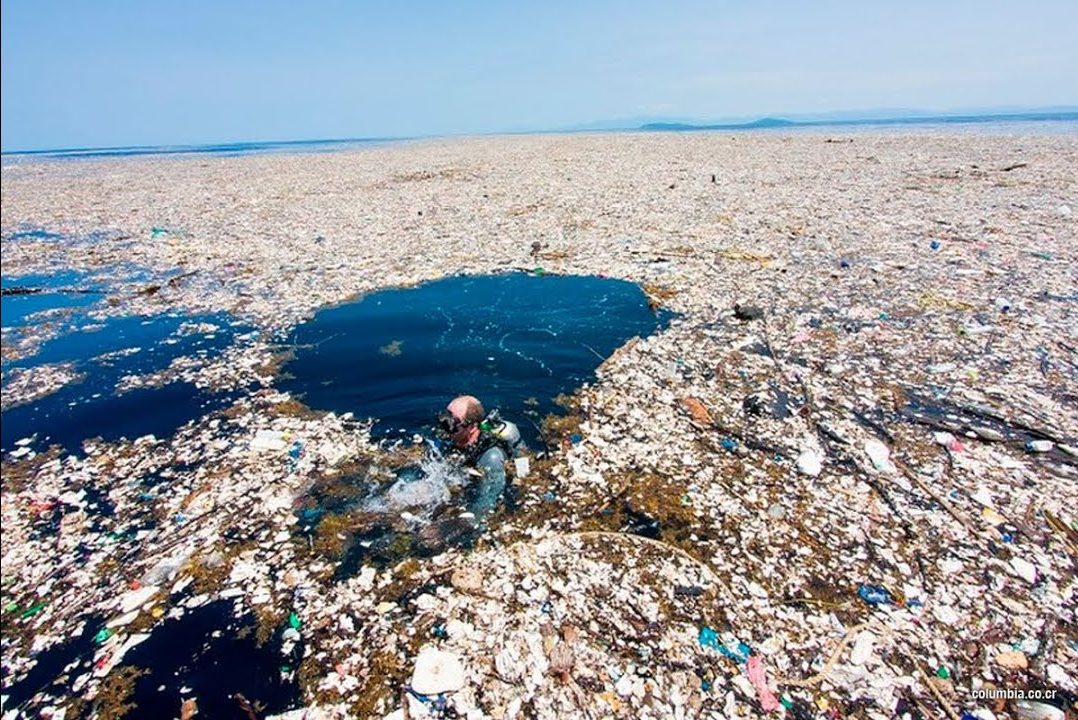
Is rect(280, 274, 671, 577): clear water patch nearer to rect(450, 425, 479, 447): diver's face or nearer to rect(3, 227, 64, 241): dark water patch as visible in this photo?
rect(450, 425, 479, 447): diver's face

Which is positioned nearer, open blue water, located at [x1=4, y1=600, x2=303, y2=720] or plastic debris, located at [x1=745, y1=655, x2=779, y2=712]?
plastic debris, located at [x1=745, y1=655, x2=779, y2=712]

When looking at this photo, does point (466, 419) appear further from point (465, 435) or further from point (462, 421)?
point (465, 435)

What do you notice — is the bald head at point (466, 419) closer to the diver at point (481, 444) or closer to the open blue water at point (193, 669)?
the diver at point (481, 444)

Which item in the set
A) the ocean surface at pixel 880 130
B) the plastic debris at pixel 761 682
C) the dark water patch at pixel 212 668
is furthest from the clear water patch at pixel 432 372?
the ocean surface at pixel 880 130

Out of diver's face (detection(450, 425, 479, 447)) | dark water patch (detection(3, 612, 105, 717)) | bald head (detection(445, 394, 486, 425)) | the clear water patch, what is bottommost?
dark water patch (detection(3, 612, 105, 717))

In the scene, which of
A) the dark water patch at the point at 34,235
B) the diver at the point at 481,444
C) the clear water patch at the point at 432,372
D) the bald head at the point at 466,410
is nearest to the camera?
the clear water patch at the point at 432,372

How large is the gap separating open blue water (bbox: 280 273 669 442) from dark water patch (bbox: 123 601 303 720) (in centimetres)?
258

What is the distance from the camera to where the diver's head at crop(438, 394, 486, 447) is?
5.62 m

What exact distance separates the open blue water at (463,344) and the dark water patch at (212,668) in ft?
8.47

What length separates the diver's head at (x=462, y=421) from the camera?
5617 millimetres

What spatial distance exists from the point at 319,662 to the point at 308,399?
3.96 m

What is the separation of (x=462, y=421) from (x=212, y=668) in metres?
2.88

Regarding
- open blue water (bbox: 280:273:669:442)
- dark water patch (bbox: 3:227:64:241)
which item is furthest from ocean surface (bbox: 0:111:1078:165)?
open blue water (bbox: 280:273:669:442)

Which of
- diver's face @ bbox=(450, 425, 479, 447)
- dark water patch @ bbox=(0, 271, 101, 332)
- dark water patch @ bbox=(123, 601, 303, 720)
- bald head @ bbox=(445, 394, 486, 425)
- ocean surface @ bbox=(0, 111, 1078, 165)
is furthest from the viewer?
ocean surface @ bbox=(0, 111, 1078, 165)
